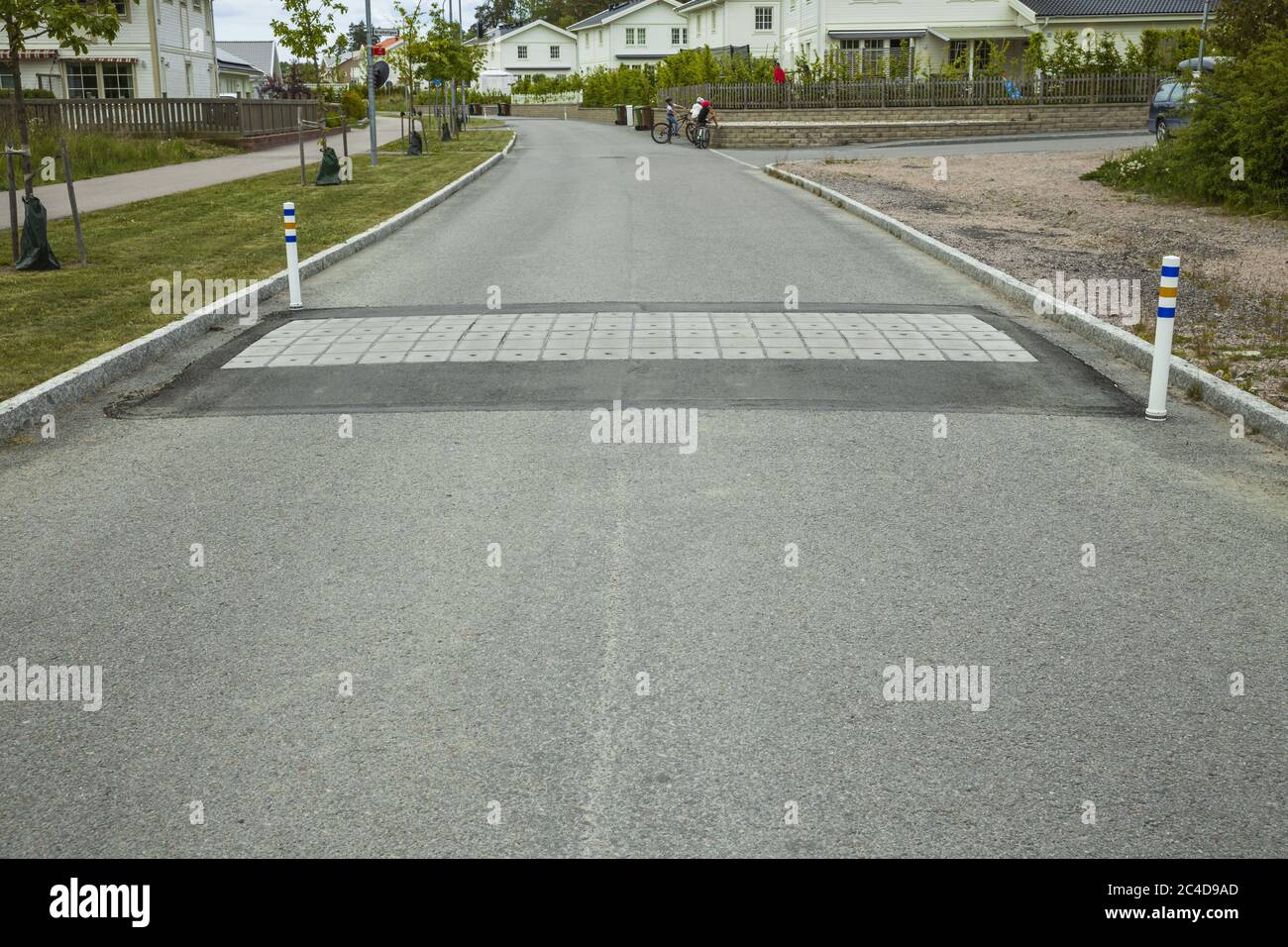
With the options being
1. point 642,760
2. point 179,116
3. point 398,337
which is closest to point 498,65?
point 179,116

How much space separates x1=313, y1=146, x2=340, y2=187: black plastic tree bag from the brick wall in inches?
704

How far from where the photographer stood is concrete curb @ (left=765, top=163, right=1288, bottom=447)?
7.90m

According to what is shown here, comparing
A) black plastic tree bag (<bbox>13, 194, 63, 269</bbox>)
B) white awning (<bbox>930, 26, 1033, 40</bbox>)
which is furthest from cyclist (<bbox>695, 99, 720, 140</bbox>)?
black plastic tree bag (<bbox>13, 194, 63, 269</bbox>)

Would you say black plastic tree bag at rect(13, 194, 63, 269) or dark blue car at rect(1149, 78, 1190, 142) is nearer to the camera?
black plastic tree bag at rect(13, 194, 63, 269)

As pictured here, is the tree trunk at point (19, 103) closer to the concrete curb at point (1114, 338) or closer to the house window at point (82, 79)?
the concrete curb at point (1114, 338)

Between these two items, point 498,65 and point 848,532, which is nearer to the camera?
point 848,532

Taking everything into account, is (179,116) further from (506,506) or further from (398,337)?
(506,506)

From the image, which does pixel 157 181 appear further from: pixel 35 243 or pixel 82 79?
pixel 82 79

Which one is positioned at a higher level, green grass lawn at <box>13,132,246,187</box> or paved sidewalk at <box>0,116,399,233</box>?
green grass lawn at <box>13,132,246,187</box>

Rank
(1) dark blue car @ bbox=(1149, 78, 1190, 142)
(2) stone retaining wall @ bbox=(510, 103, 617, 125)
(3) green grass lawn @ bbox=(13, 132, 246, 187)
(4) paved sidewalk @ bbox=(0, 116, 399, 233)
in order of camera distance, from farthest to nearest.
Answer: (2) stone retaining wall @ bbox=(510, 103, 617, 125), (3) green grass lawn @ bbox=(13, 132, 246, 187), (1) dark blue car @ bbox=(1149, 78, 1190, 142), (4) paved sidewalk @ bbox=(0, 116, 399, 233)

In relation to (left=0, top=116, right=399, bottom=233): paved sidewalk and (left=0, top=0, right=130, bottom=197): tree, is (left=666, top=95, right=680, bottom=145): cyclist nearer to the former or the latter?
(left=0, top=116, right=399, bottom=233): paved sidewalk

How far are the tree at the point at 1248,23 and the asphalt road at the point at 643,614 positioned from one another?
627 inches

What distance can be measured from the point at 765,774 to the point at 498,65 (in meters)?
121
